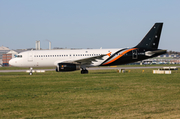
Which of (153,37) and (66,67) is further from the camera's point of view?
(153,37)

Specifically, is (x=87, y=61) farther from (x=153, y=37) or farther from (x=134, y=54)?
(x=153, y=37)

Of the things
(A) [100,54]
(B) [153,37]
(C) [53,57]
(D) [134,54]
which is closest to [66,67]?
(C) [53,57]

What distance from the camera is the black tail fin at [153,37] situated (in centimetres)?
4328

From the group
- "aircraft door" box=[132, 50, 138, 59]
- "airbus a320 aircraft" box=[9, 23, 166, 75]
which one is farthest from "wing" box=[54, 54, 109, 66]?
"aircraft door" box=[132, 50, 138, 59]

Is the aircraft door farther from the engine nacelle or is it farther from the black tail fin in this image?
the engine nacelle

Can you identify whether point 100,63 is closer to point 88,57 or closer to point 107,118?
point 88,57

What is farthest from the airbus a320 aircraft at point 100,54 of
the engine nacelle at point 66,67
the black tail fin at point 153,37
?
the engine nacelle at point 66,67

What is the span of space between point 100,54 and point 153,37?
31.0 feet

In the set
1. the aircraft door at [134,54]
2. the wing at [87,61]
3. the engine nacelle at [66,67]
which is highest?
the aircraft door at [134,54]

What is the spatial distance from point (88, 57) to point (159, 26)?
13.1 metres

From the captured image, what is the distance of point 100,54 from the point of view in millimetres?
42469

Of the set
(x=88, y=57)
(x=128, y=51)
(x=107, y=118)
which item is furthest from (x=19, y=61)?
(x=107, y=118)

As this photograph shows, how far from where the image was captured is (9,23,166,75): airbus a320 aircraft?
42.2 meters

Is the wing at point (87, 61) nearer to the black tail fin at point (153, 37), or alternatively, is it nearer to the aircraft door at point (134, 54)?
the aircraft door at point (134, 54)
